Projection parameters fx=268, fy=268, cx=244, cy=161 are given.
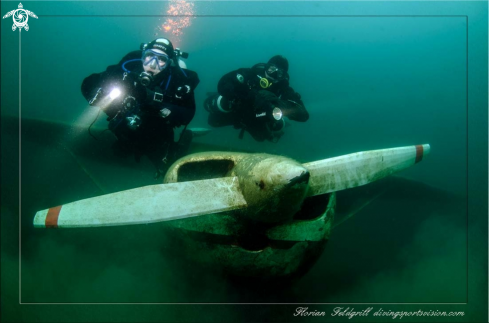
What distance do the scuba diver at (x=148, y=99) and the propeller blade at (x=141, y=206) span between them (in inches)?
70.1

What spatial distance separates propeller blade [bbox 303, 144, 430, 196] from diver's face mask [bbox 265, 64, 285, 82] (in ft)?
10.3

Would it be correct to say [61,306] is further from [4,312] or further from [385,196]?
[385,196]

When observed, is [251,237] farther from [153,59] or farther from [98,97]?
[153,59]

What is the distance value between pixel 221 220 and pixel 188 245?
470mm

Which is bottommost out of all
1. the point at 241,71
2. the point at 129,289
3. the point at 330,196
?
the point at 129,289

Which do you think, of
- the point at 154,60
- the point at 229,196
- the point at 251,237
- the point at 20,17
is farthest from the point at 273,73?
the point at 20,17

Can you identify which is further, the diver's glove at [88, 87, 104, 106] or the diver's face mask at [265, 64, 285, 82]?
the diver's face mask at [265, 64, 285, 82]

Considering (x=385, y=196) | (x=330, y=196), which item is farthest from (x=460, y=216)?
(x=330, y=196)

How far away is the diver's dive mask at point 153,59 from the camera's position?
3938 mm

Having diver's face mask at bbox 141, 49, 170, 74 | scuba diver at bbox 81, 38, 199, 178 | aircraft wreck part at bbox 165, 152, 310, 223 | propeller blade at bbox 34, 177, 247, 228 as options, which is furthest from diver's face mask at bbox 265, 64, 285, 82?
propeller blade at bbox 34, 177, 247, 228

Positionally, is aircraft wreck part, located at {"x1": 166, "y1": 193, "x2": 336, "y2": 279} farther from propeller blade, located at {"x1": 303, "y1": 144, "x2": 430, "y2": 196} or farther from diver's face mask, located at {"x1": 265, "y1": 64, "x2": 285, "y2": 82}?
diver's face mask, located at {"x1": 265, "y1": 64, "x2": 285, "y2": 82}

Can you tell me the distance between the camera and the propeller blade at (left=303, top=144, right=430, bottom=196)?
2.36 meters

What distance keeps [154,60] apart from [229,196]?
275cm

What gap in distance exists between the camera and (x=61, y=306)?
4.43 metres
